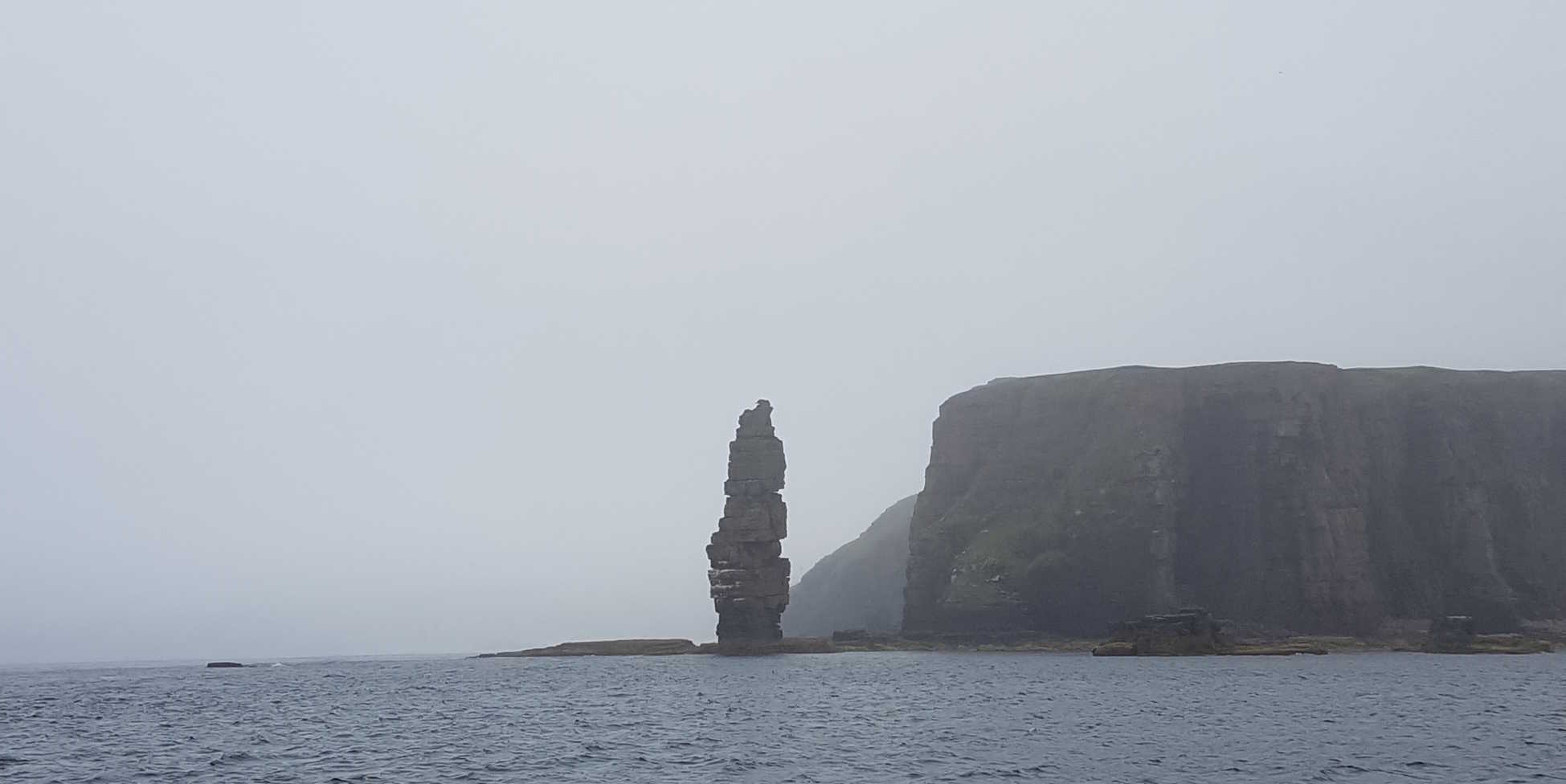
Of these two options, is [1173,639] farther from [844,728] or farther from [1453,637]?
[844,728]

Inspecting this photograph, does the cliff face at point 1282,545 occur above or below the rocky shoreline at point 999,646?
above

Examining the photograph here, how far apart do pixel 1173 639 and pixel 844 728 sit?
9058cm

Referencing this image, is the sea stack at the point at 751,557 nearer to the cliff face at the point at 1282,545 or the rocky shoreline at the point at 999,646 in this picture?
A: the rocky shoreline at the point at 999,646

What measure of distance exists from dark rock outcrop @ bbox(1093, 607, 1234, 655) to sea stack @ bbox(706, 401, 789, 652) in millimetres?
38951

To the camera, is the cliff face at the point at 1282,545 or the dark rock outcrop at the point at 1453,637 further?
the cliff face at the point at 1282,545

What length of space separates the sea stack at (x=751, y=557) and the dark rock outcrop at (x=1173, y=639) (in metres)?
39.0

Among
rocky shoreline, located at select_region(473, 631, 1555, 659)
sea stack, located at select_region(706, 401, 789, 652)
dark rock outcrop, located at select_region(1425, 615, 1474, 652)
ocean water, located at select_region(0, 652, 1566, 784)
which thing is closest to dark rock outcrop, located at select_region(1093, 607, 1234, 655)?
rocky shoreline, located at select_region(473, 631, 1555, 659)

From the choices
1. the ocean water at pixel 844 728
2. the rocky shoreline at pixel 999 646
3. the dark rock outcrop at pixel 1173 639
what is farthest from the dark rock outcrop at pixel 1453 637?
the ocean water at pixel 844 728

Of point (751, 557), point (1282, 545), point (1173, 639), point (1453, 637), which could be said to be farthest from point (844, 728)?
point (1282, 545)

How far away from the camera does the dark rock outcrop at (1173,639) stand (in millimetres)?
149125

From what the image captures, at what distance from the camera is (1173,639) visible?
491 feet

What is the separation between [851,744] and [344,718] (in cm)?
3747

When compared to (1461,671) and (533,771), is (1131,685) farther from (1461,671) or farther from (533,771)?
(533,771)

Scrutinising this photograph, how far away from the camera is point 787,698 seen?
9031 cm
